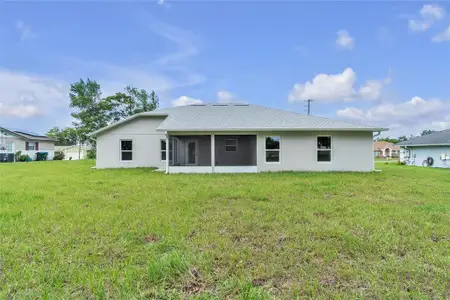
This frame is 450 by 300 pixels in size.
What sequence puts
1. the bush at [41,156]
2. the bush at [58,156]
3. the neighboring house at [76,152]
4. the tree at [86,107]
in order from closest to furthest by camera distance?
the bush at [41,156], the bush at [58,156], the tree at [86,107], the neighboring house at [76,152]

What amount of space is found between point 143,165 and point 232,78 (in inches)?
428

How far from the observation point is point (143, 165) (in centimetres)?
1534

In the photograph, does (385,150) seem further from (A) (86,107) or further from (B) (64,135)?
(B) (64,135)

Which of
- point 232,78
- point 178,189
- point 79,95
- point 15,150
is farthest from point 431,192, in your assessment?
point 79,95

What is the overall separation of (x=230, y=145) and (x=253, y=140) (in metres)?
2.04

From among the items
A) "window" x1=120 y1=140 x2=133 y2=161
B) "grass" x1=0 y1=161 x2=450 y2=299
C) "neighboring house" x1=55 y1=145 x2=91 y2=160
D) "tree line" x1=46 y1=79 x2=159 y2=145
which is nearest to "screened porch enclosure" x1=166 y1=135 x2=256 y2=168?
"window" x1=120 y1=140 x2=133 y2=161

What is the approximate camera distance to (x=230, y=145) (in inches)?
679

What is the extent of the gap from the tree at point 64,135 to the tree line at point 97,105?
324mm

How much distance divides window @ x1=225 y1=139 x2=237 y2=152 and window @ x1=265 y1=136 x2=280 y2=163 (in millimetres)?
4515

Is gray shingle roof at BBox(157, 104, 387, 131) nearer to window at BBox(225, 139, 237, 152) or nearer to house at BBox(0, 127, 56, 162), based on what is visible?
window at BBox(225, 139, 237, 152)

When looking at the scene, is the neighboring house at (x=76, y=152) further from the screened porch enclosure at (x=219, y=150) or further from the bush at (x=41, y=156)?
the screened porch enclosure at (x=219, y=150)

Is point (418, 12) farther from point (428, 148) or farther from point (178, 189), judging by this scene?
point (178, 189)

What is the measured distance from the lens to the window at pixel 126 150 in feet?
50.8

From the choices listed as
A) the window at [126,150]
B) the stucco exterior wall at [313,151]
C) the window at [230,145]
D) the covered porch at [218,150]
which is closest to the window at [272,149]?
the stucco exterior wall at [313,151]
